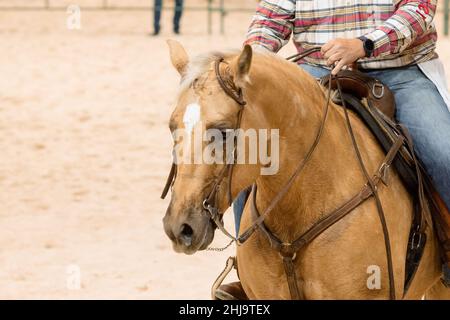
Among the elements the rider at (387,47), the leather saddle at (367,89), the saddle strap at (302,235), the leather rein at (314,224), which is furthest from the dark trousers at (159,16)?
the saddle strap at (302,235)

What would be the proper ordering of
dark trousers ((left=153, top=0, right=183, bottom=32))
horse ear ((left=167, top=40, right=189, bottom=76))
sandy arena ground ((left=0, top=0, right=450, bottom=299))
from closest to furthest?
horse ear ((left=167, top=40, right=189, bottom=76))
sandy arena ground ((left=0, top=0, right=450, bottom=299))
dark trousers ((left=153, top=0, right=183, bottom=32))

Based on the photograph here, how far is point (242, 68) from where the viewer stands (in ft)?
12.2

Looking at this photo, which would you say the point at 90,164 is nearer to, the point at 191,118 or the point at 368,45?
the point at 368,45

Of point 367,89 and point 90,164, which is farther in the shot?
point 90,164

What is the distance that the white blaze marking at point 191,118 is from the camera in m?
3.62

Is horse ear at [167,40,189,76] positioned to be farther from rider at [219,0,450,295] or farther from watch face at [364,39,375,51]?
watch face at [364,39,375,51]

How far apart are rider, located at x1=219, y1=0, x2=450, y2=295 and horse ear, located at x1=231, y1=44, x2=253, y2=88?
30.9 inches

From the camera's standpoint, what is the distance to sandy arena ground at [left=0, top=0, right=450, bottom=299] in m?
7.53

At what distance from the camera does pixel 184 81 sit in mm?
3736

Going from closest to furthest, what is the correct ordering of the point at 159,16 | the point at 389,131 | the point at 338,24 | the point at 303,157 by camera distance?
the point at 303,157 < the point at 389,131 < the point at 338,24 < the point at 159,16

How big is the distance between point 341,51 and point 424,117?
53 cm

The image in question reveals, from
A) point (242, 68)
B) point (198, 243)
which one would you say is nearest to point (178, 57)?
point (242, 68)

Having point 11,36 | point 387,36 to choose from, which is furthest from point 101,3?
point 387,36

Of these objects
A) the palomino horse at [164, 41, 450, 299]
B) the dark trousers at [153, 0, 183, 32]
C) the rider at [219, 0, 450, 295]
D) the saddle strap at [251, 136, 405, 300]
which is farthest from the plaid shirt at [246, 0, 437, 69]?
the dark trousers at [153, 0, 183, 32]
